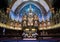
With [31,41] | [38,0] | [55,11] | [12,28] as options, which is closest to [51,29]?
[55,11]

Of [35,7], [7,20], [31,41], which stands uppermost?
[35,7]

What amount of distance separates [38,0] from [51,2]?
318 cm

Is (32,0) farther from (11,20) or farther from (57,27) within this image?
(57,27)

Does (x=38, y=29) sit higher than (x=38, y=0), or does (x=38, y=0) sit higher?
(x=38, y=0)

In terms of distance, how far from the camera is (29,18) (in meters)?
14.6

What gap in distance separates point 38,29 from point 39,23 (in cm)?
79

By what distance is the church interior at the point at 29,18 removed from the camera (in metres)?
11.9

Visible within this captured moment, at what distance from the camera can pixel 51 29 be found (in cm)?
1225

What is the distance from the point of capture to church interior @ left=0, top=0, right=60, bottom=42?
11875mm

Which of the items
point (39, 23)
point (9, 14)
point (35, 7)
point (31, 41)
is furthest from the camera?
point (35, 7)

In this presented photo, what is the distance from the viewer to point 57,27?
11703 mm

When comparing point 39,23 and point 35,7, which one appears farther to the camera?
point 35,7

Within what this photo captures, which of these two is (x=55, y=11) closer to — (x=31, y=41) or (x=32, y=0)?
(x=32, y=0)

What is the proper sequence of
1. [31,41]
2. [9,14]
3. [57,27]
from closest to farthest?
[31,41] → [57,27] → [9,14]
